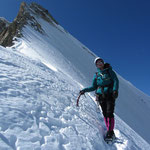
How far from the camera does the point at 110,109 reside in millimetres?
2477

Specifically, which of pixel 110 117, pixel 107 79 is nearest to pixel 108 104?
pixel 110 117

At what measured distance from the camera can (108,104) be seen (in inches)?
98.4

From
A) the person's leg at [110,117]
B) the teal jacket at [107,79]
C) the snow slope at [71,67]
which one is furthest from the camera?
the snow slope at [71,67]

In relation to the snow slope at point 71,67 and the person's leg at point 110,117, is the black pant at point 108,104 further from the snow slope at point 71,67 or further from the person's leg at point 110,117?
the snow slope at point 71,67

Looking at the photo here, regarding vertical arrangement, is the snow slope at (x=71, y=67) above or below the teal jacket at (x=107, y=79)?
above

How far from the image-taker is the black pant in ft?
8.14

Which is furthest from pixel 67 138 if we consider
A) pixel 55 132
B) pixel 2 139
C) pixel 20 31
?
Result: pixel 20 31

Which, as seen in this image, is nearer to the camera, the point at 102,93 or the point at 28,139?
the point at 28,139

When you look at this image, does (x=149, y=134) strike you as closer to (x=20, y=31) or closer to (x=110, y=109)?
(x=110, y=109)

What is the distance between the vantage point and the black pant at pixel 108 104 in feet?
8.14

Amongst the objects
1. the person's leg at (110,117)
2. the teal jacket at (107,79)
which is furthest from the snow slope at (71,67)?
the person's leg at (110,117)

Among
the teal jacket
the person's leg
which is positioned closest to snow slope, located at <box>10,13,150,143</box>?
the teal jacket

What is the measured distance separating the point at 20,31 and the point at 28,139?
14.2 m

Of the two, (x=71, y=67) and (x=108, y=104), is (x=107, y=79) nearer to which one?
(x=108, y=104)
